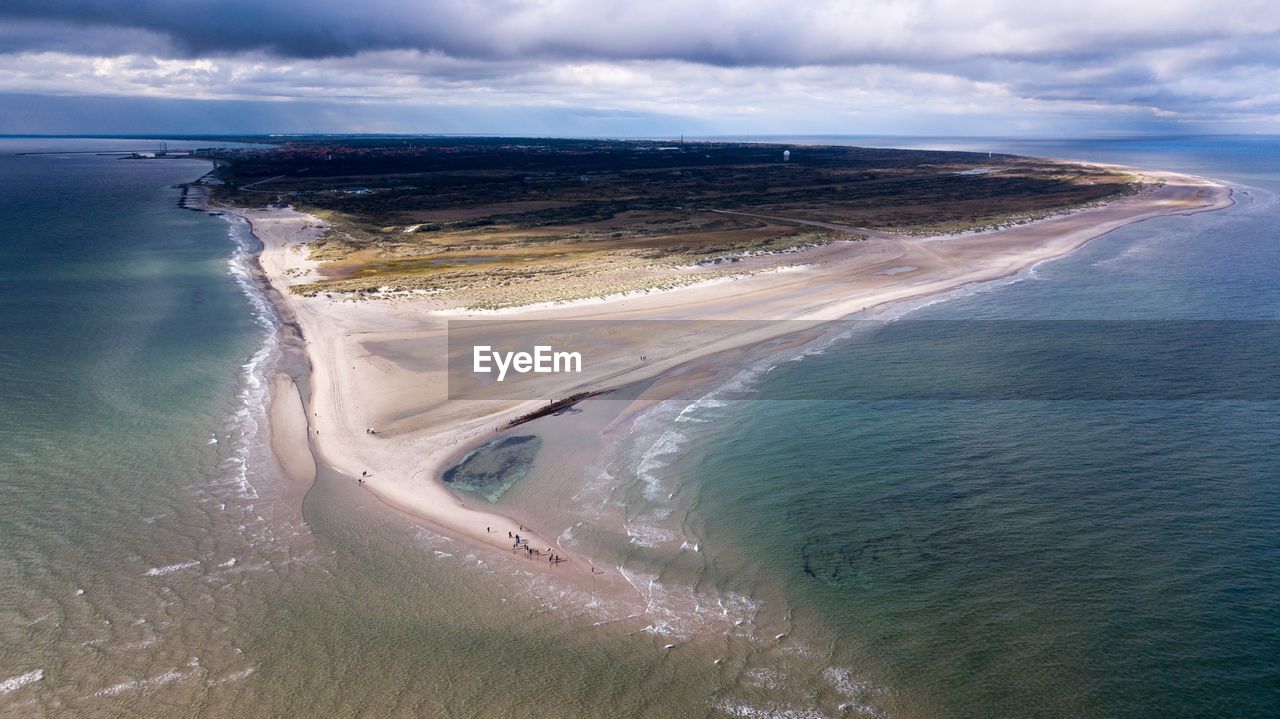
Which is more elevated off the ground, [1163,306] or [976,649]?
[1163,306]

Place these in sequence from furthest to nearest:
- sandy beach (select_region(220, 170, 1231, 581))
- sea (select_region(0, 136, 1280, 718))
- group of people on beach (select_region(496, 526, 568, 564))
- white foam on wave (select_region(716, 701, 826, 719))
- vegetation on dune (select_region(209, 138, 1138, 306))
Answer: vegetation on dune (select_region(209, 138, 1138, 306)), sandy beach (select_region(220, 170, 1231, 581)), group of people on beach (select_region(496, 526, 568, 564)), sea (select_region(0, 136, 1280, 718)), white foam on wave (select_region(716, 701, 826, 719))

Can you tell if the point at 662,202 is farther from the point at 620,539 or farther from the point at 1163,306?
the point at 620,539

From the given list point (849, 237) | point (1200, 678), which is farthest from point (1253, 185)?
point (1200, 678)

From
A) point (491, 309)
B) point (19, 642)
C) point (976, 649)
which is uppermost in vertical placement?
point (491, 309)

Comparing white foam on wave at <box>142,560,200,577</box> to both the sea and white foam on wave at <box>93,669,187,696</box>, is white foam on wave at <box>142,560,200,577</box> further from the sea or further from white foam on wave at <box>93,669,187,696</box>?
white foam on wave at <box>93,669,187,696</box>

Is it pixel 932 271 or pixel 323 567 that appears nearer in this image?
pixel 323 567

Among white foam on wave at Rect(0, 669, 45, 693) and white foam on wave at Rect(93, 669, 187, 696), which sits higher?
white foam on wave at Rect(93, 669, 187, 696)

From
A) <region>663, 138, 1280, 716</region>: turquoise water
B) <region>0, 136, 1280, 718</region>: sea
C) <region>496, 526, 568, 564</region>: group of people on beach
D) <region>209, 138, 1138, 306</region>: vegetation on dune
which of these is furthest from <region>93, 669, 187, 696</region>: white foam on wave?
<region>209, 138, 1138, 306</region>: vegetation on dune

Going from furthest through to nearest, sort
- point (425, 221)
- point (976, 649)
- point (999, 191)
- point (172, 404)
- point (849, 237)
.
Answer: point (999, 191) → point (425, 221) → point (849, 237) → point (172, 404) → point (976, 649)
